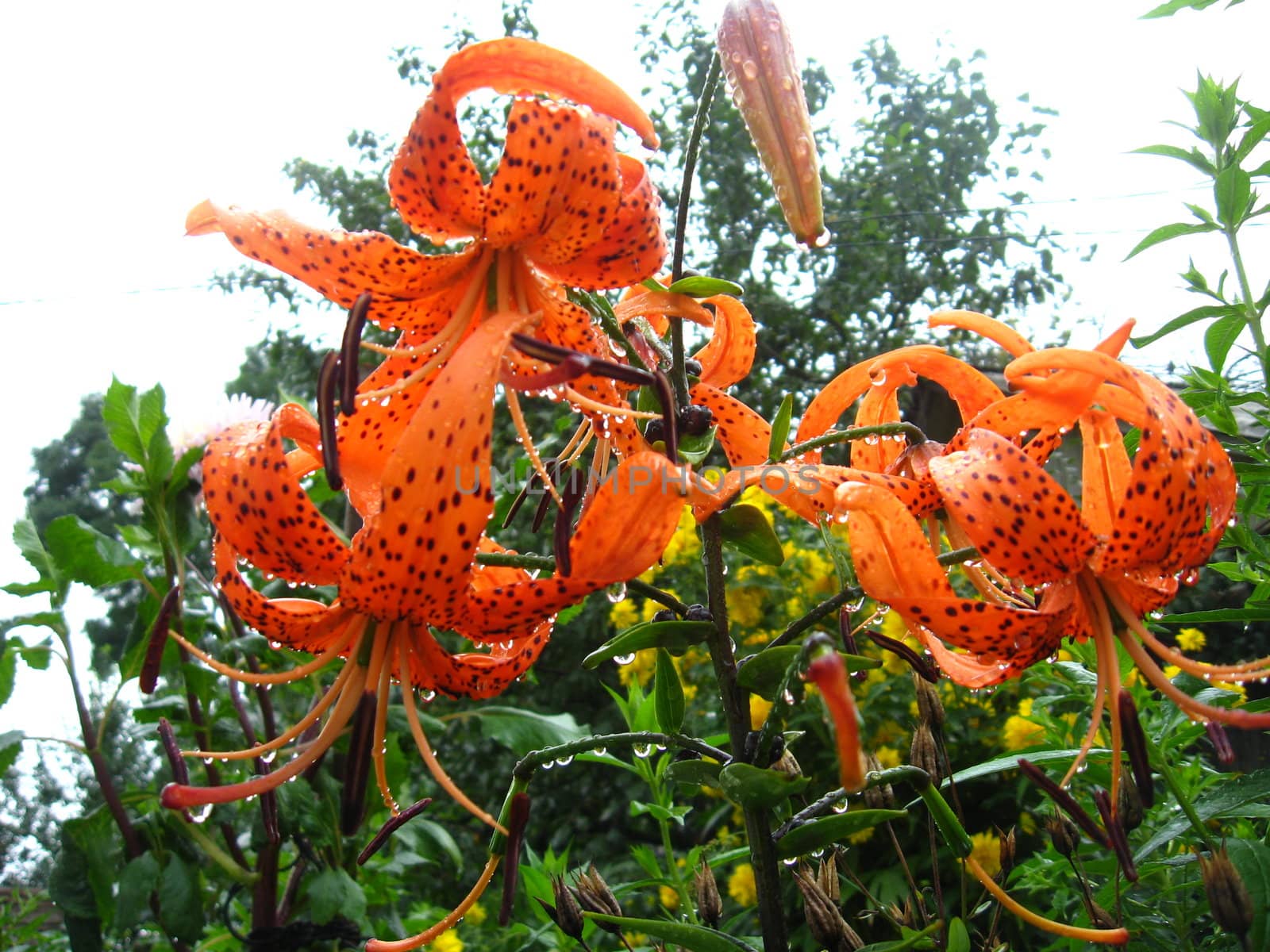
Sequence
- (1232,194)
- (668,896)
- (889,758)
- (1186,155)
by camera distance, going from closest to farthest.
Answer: (1232,194) → (1186,155) → (668,896) → (889,758)

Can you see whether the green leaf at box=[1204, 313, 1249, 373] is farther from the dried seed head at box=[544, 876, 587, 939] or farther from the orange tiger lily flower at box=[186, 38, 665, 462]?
the dried seed head at box=[544, 876, 587, 939]

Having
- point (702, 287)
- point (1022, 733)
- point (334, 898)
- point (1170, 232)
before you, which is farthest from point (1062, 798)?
point (334, 898)

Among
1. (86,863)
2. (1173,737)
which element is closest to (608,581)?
(1173,737)

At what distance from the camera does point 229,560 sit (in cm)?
72

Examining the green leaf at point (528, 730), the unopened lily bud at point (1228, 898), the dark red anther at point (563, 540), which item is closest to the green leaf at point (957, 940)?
the unopened lily bud at point (1228, 898)

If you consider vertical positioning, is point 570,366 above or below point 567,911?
above

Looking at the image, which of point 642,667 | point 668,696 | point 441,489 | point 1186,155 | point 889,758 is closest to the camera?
point 441,489

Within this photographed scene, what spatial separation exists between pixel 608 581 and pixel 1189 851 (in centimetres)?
75

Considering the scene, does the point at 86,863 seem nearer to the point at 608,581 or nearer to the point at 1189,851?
the point at 608,581

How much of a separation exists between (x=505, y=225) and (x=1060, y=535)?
48 centimetres

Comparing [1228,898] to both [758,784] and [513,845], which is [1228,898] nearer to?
[758,784]

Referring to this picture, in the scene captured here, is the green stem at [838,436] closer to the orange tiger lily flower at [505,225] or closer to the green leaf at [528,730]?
the orange tiger lily flower at [505,225]

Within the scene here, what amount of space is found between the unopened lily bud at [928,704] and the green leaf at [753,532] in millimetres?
186

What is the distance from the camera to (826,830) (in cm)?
62
